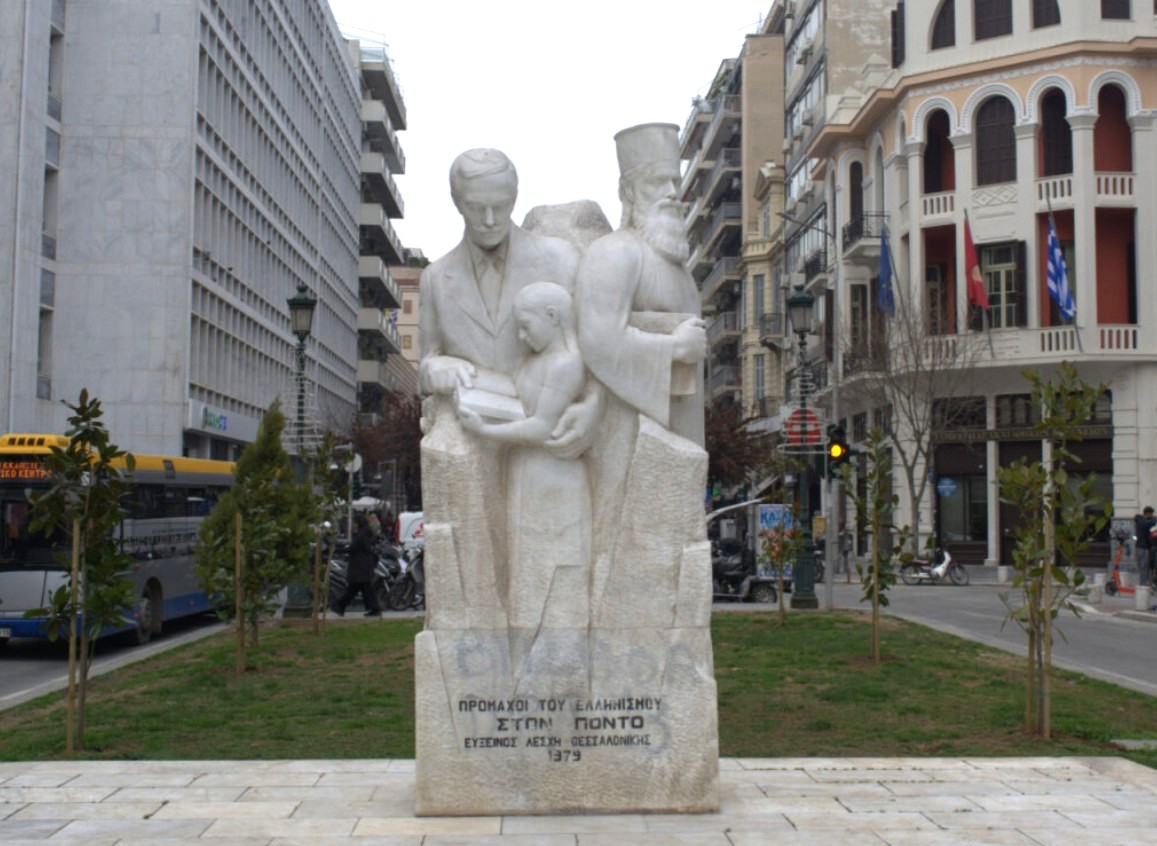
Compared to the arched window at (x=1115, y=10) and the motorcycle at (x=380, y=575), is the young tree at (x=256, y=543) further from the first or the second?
the arched window at (x=1115, y=10)

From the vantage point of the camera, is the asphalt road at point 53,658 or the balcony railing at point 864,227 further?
the balcony railing at point 864,227

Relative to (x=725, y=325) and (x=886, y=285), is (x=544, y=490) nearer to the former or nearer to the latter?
(x=886, y=285)

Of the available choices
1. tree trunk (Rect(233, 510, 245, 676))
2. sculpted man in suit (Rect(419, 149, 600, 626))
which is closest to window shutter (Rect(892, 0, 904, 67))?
tree trunk (Rect(233, 510, 245, 676))

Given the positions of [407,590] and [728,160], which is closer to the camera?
[407,590]

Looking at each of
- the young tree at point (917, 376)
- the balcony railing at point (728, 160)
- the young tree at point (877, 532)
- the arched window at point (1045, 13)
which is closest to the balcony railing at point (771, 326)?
the balcony railing at point (728, 160)

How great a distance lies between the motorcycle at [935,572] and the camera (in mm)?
34781

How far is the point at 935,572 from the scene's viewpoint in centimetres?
3475

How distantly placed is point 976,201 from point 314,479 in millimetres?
24328

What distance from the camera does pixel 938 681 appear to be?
14.1 m

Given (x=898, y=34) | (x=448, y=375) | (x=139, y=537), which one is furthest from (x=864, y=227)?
(x=448, y=375)

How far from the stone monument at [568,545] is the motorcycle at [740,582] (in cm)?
1922

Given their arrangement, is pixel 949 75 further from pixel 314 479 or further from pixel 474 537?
pixel 474 537

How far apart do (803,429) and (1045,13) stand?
63.2 ft

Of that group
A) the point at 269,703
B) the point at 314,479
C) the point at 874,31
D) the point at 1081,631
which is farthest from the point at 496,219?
the point at 874,31
